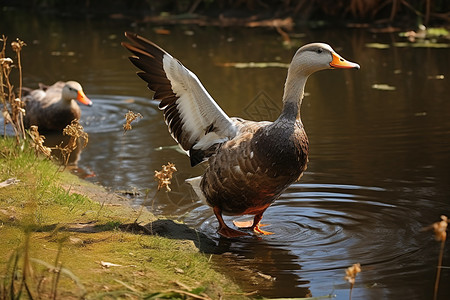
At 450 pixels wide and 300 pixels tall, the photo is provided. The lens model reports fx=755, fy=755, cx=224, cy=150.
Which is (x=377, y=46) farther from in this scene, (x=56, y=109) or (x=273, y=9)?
(x=56, y=109)

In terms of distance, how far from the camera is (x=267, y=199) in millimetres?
5035

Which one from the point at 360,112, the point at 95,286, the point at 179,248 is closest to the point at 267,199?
the point at 179,248

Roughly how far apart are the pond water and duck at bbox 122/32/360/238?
0.30 m

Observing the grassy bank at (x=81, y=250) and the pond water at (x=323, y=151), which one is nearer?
the grassy bank at (x=81, y=250)

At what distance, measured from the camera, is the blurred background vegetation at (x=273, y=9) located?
14414 mm

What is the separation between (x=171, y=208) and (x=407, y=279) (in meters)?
2.28

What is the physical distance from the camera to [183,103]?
17.2ft

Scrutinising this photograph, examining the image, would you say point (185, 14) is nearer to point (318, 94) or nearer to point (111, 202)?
point (318, 94)

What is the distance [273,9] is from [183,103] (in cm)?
1136

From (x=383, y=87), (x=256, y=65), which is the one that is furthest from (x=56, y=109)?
(x=383, y=87)

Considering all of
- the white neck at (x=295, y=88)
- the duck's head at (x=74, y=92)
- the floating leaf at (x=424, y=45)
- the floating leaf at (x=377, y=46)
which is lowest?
the floating leaf at (x=377, y=46)

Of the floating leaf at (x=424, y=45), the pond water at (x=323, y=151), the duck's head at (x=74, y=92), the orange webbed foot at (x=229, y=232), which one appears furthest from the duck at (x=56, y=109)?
the floating leaf at (x=424, y=45)

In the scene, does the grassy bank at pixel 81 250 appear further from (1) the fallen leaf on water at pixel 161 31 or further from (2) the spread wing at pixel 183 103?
(1) the fallen leaf on water at pixel 161 31

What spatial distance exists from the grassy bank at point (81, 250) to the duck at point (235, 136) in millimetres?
504
